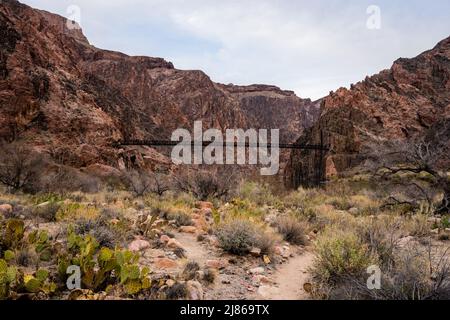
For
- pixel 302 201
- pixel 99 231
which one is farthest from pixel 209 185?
pixel 99 231

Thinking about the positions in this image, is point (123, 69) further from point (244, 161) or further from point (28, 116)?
point (28, 116)

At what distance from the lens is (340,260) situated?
4137 millimetres

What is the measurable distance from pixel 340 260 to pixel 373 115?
1791 inches

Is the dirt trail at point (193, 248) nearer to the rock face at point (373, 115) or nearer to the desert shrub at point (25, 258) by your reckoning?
the desert shrub at point (25, 258)

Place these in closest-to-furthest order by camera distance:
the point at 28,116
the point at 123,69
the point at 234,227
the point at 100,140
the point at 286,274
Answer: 1. the point at 286,274
2. the point at 234,227
3. the point at 28,116
4. the point at 100,140
5. the point at 123,69

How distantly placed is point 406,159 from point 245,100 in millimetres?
143615

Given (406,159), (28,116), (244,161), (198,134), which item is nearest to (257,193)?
(406,159)

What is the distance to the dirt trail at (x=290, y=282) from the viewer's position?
383 centimetres

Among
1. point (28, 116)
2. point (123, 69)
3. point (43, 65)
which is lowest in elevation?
point (28, 116)

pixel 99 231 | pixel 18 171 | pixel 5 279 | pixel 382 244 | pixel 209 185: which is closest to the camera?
pixel 5 279

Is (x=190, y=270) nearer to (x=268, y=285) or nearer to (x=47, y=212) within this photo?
(x=268, y=285)

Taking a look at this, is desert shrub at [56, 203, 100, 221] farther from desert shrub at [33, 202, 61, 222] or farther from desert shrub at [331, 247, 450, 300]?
desert shrub at [331, 247, 450, 300]

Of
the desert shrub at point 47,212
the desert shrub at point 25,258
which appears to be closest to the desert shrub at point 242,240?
the desert shrub at point 25,258
